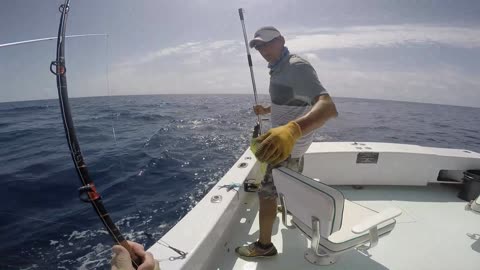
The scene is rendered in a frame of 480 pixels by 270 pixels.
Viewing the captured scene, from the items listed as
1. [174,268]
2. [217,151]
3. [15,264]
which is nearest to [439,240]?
[174,268]

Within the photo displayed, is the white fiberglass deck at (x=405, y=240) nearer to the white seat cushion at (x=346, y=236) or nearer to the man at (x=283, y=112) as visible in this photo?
the man at (x=283, y=112)

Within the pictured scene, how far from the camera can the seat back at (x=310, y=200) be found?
1389 mm

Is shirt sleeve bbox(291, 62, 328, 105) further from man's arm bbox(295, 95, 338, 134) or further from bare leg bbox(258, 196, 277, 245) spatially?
bare leg bbox(258, 196, 277, 245)

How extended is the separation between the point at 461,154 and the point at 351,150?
59.5 inches

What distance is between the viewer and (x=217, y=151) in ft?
26.7

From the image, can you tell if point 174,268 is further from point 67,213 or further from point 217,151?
point 217,151

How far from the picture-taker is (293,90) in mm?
1661

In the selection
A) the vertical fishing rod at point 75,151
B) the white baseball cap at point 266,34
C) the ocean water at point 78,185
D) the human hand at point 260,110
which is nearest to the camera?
the vertical fishing rod at point 75,151

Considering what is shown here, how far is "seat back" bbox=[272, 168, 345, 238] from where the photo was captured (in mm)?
1389

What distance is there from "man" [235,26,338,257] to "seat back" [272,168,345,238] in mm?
165

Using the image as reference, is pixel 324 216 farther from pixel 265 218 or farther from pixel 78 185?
pixel 78 185

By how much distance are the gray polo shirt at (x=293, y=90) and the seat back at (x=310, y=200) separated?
0.30m

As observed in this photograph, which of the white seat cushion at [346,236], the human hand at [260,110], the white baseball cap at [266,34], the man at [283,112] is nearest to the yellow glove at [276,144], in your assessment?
the man at [283,112]

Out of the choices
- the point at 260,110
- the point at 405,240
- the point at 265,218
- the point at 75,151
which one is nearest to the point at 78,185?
the point at 260,110
